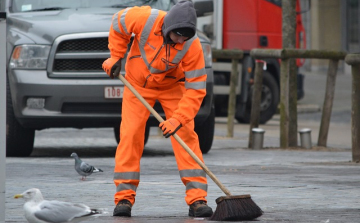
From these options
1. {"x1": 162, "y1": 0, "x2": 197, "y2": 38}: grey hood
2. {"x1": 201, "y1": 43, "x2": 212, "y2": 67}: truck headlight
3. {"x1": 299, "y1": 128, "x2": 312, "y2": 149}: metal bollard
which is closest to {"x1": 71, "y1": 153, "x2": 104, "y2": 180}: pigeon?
{"x1": 162, "y1": 0, "x2": 197, "y2": 38}: grey hood

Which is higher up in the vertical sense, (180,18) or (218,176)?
(180,18)

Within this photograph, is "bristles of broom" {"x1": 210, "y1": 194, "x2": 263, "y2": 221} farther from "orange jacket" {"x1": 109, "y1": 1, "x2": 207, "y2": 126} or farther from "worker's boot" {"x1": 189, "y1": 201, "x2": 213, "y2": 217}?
"orange jacket" {"x1": 109, "y1": 1, "x2": 207, "y2": 126}

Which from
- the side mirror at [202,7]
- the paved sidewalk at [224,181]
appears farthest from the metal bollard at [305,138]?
the side mirror at [202,7]

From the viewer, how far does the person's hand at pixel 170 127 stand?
6113mm

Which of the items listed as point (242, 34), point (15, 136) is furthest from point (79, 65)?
point (242, 34)

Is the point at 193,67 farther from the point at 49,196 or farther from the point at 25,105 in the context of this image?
the point at 25,105

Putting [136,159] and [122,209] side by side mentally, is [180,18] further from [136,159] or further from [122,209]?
[122,209]

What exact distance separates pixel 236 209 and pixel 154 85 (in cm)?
107

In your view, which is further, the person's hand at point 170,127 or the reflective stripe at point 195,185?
the reflective stripe at point 195,185

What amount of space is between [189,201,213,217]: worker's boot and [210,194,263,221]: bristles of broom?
5.7 inches

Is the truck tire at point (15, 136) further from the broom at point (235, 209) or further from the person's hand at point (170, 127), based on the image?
the broom at point (235, 209)

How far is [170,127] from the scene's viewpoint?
20.1 ft

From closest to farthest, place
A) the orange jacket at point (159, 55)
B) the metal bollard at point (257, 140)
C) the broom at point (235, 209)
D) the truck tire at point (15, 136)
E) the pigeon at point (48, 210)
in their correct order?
the pigeon at point (48, 210)
the broom at point (235, 209)
the orange jacket at point (159, 55)
the truck tire at point (15, 136)
the metal bollard at point (257, 140)

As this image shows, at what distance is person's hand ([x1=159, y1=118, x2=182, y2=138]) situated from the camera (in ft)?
20.1
